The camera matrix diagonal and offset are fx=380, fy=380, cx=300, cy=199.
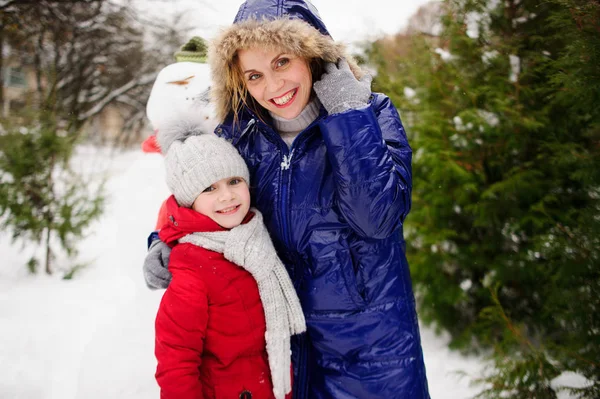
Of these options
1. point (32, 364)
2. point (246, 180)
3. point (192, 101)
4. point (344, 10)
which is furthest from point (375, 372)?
point (344, 10)

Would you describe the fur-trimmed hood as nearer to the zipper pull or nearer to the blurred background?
the blurred background

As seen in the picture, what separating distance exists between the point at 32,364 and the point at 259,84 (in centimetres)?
318

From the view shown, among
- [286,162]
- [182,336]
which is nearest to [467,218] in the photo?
[286,162]

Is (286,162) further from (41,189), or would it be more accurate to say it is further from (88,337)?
(41,189)

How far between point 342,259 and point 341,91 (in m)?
0.70

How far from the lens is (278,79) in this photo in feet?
5.47

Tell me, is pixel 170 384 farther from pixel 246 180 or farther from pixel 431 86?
pixel 431 86

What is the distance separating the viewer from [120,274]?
5.24m

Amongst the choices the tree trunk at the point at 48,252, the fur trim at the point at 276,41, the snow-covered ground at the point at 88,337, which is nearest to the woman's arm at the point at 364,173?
the fur trim at the point at 276,41

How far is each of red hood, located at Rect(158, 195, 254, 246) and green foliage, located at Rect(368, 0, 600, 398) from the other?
2.09 metres

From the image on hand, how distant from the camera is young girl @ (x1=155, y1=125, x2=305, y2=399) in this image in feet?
4.85

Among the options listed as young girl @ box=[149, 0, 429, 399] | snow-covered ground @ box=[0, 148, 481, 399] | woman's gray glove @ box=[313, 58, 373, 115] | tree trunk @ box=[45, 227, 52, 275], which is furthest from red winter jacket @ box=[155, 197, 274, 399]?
tree trunk @ box=[45, 227, 52, 275]

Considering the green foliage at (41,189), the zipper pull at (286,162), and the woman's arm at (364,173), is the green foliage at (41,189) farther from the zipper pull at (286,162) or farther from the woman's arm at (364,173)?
the woman's arm at (364,173)

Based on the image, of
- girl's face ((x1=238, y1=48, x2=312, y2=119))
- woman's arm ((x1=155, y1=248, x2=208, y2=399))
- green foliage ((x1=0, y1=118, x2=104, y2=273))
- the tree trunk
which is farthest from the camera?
the tree trunk
